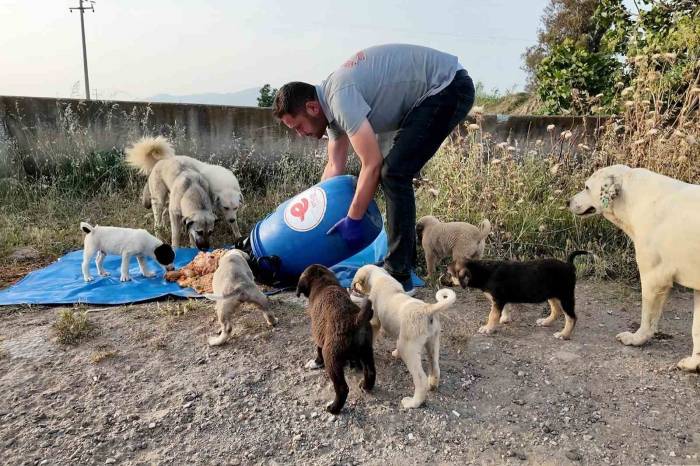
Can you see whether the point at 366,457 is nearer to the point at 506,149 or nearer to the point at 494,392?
the point at 494,392

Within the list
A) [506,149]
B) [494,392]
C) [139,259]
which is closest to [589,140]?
[506,149]

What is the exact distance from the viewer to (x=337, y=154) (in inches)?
190

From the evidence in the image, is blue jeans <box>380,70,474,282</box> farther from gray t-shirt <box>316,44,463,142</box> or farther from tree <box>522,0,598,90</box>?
tree <box>522,0,598,90</box>

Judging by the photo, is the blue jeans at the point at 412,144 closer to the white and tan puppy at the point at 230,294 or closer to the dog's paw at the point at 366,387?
the white and tan puppy at the point at 230,294

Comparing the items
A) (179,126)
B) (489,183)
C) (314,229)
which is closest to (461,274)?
(314,229)

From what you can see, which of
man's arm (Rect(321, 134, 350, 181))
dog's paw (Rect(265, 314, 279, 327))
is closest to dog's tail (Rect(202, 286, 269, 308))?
dog's paw (Rect(265, 314, 279, 327))

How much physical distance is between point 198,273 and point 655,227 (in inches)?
153

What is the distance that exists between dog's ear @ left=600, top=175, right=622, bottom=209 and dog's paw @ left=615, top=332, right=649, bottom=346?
3.15 feet

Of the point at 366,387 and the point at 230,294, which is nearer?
the point at 366,387

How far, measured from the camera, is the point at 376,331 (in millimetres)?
3557

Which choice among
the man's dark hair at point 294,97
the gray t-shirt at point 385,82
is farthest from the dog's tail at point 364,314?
the man's dark hair at point 294,97

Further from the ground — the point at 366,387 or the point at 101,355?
the point at 366,387

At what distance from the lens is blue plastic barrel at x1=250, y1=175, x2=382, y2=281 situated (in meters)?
4.39

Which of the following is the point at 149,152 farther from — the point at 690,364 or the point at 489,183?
the point at 690,364
